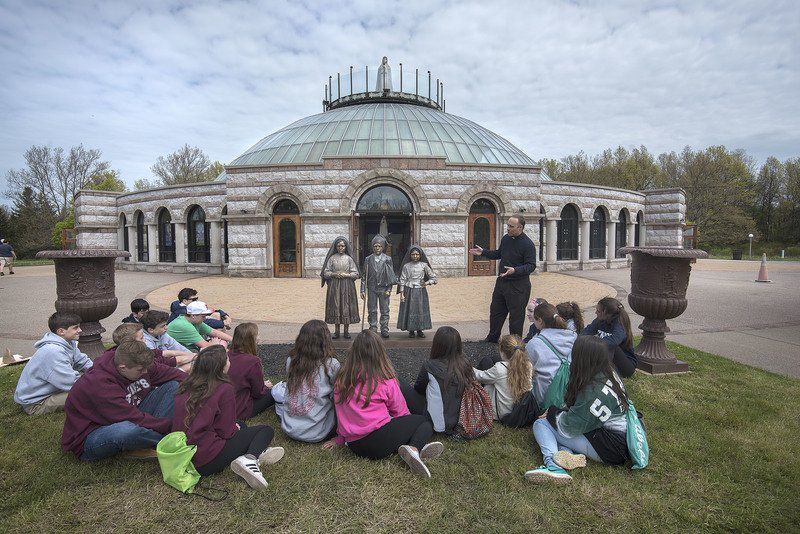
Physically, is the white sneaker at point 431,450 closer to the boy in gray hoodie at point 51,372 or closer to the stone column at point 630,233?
the boy in gray hoodie at point 51,372

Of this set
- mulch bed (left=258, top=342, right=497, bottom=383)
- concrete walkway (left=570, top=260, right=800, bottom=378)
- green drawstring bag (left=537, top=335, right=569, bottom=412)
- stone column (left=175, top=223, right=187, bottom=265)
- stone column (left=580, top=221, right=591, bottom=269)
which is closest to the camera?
green drawstring bag (left=537, top=335, right=569, bottom=412)

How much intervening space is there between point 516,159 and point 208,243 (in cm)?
1748

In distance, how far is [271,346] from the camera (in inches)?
295

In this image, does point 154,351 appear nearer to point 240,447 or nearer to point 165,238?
point 240,447

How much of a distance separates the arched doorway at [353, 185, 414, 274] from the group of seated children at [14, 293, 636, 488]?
14.5 meters

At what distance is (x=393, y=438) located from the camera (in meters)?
3.78

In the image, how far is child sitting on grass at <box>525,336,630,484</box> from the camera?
3.57 meters

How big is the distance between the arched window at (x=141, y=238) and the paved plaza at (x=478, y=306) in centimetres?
709

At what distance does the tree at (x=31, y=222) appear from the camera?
39781mm

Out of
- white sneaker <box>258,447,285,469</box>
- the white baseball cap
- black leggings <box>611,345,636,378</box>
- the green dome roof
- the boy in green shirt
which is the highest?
the green dome roof

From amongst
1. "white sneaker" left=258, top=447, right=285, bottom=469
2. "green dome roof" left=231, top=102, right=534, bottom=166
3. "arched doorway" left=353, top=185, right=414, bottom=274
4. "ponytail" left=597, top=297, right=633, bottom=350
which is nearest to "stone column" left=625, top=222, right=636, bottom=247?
"green dome roof" left=231, top=102, right=534, bottom=166

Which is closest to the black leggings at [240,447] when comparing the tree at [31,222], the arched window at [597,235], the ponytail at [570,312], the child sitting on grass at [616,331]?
the ponytail at [570,312]

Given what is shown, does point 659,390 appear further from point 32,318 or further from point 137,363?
point 32,318

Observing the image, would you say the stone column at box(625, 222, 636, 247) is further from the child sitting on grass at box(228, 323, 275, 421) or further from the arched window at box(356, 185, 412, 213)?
the child sitting on grass at box(228, 323, 275, 421)
